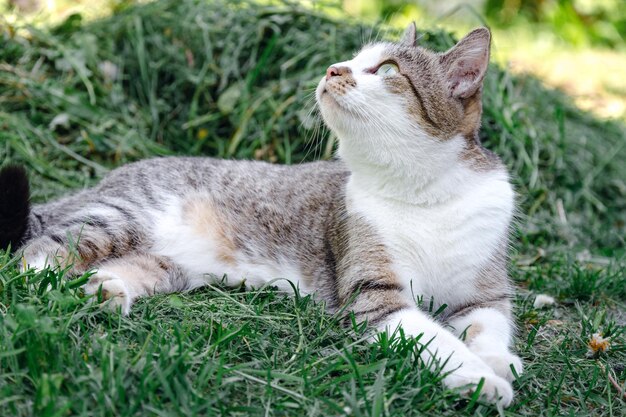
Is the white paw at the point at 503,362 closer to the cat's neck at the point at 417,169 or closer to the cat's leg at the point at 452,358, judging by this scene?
the cat's leg at the point at 452,358

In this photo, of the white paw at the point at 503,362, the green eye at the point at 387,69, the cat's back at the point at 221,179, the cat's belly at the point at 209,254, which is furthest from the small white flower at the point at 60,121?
the white paw at the point at 503,362

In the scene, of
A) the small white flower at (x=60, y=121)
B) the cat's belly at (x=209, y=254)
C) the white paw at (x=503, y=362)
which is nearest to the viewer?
the white paw at (x=503, y=362)

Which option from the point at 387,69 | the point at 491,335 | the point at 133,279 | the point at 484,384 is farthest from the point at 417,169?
the point at 133,279

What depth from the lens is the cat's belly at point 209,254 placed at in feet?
12.5

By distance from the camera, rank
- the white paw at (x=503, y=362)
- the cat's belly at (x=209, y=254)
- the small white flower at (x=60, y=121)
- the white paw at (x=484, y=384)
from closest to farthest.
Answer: the white paw at (x=484, y=384) < the white paw at (x=503, y=362) < the cat's belly at (x=209, y=254) < the small white flower at (x=60, y=121)

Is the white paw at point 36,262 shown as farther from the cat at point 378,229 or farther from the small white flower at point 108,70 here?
the small white flower at point 108,70

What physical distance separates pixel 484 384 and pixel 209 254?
1.73 meters

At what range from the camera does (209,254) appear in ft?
12.8

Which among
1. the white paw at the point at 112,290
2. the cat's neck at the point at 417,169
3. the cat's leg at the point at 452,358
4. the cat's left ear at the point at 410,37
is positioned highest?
the cat's left ear at the point at 410,37

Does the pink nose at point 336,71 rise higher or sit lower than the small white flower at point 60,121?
higher

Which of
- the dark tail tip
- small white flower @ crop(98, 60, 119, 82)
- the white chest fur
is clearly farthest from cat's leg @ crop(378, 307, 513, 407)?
small white flower @ crop(98, 60, 119, 82)

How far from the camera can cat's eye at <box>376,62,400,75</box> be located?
3.55 metres

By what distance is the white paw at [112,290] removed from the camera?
310 cm

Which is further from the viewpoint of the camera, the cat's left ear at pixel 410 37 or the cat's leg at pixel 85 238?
the cat's left ear at pixel 410 37
